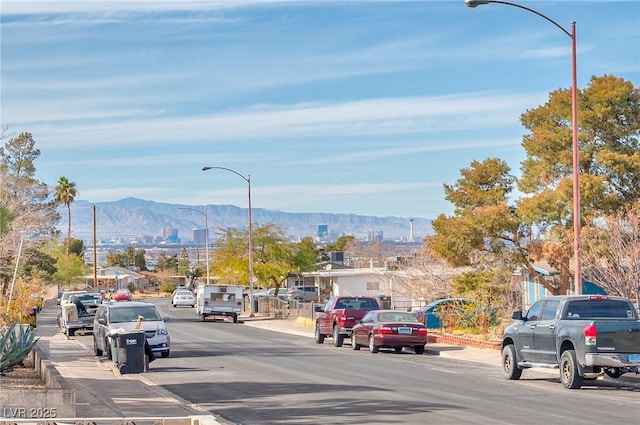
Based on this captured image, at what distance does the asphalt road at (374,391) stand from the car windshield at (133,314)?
145cm

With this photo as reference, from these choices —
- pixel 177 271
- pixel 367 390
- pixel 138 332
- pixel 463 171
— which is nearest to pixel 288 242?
pixel 463 171

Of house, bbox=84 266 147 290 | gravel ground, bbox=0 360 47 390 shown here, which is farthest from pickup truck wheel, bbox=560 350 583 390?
house, bbox=84 266 147 290

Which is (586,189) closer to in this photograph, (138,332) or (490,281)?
(490,281)

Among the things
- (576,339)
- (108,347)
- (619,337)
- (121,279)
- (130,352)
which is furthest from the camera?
(121,279)

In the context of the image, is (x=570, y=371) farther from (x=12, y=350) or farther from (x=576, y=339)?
(x=12, y=350)

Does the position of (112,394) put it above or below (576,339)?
below

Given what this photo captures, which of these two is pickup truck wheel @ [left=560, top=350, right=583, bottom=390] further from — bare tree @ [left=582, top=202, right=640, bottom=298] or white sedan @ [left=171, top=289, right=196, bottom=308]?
white sedan @ [left=171, top=289, right=196, bottom=308]

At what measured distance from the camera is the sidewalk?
1616 centimetres

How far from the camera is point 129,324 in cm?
3084

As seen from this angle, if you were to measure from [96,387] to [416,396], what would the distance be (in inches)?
268

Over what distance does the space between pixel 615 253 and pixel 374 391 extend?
47.1ft

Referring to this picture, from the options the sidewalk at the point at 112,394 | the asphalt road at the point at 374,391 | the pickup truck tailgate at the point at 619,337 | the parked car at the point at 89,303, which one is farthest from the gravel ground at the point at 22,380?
the parked car at the point at 89,303

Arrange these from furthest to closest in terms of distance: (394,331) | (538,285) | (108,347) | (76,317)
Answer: (76,317) < (538,285) < (394,331) < (108,347)

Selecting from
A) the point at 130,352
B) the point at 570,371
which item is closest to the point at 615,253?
the point at 570,371
